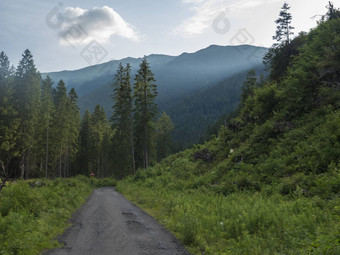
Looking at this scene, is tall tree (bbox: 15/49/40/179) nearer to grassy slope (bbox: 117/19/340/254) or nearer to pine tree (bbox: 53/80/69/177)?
pine tree (bbox: 53/80/69/177)

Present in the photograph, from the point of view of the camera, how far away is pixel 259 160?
639 inches

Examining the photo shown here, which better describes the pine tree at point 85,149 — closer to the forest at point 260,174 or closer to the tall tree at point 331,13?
the forest at point 260,174

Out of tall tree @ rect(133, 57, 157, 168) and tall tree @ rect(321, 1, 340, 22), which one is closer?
tall tree @ rect(321, 1, 340, 22)

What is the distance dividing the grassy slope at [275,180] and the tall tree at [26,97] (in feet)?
86.1

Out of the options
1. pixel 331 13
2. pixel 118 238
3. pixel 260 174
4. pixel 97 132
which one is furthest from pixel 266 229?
pixel 97 132

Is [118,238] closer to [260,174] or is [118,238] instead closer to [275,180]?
[275,180]

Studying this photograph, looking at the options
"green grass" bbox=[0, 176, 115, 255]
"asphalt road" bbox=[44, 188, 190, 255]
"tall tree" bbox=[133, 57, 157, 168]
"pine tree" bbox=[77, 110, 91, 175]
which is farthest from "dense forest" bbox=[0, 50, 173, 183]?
"asphalt road" bbox=[44, 188, 190, 255]

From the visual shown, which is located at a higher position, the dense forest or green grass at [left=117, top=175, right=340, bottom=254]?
the dense forest

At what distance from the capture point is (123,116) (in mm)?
45312

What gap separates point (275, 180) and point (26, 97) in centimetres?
4011

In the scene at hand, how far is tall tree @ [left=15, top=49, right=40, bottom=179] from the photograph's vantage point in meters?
→ 39.7

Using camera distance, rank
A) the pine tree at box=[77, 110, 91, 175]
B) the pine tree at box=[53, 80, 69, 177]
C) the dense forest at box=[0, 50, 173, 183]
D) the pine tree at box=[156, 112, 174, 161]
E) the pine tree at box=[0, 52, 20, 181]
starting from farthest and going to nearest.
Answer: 1. the pine tree at box=[156, 112, 174, 161]
2. the pine tree at box=[77, 110, 91, 175]
3. the pine tree at box=[53, 80, 69, 177]
4. the dense forest at box=[0, 50, 173, 183]
5. the pine tree at box=[0, 52, 20, 181]

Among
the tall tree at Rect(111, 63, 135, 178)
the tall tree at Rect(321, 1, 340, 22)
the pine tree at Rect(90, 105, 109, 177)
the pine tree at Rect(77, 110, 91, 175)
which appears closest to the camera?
the tall tree at Rect(321, 1, 340, 22)

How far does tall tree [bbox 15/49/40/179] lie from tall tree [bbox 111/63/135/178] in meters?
12.9
